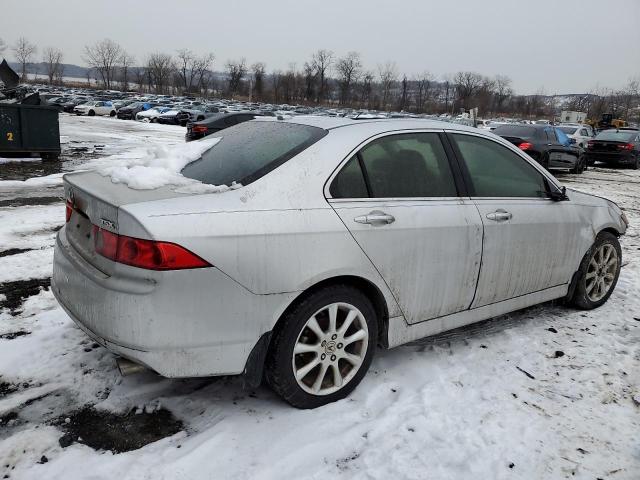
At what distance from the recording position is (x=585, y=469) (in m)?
2.59

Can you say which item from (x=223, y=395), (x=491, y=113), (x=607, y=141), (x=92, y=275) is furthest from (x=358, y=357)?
(x=491, y=113)

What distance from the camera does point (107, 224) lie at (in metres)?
2.57

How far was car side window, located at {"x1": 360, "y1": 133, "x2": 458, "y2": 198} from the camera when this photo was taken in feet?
10.3

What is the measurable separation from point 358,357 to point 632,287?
149 inches

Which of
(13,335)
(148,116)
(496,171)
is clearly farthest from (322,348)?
(148,116)

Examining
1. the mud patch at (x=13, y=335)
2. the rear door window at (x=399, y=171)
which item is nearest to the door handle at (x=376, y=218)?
the rear door window at (x=399, y=171)

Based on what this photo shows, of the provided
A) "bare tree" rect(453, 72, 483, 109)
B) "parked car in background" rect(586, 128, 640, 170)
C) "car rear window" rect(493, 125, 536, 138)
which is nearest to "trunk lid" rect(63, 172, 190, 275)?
"car rear window" rect(493, 125, 536, 138)

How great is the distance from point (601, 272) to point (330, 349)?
10.0 feet

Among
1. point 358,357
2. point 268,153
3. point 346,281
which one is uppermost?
point 268,153

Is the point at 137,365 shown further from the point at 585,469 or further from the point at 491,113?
the point at 491,113

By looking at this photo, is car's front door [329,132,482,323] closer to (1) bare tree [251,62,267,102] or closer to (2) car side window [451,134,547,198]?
(2) car side window [451,134,547,198]

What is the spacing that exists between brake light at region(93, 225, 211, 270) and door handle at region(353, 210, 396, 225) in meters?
0.92

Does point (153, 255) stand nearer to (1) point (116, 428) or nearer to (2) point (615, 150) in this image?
(1) point (116, 428)

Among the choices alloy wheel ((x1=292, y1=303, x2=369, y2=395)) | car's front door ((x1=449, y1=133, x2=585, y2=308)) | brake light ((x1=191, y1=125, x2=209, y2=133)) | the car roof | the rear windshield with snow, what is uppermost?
the car roof
